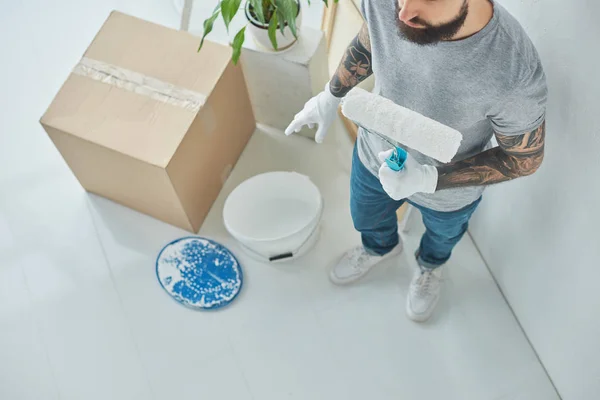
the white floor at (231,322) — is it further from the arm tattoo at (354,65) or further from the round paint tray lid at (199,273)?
the arm tattoo at (354,65)

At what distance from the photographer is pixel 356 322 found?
1.87 m

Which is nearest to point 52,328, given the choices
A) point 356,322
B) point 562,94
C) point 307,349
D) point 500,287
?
point 307,349

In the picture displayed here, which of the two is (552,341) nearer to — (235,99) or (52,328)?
(235,99)

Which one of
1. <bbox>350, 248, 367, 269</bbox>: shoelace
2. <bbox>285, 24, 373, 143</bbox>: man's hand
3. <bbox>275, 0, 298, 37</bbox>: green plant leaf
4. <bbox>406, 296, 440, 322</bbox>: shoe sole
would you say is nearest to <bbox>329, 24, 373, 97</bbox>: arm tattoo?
<bbox>285, 24, 373, 143</bbox>: man's hand

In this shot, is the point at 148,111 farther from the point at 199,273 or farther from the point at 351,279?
the point at 351,279

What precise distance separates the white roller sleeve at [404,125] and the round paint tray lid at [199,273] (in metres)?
0.96

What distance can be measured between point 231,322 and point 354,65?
0.91 meters

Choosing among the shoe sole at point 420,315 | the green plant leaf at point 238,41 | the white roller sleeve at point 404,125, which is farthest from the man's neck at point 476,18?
the shoe sole at point 420,315

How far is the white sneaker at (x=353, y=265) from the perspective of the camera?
1888mm

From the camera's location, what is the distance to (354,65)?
1.32 metres

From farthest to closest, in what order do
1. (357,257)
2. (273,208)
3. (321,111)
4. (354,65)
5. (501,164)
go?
1. (273,208)
2. (357,257)
3. (321,111)
4. (354,65)
5. (501,164)

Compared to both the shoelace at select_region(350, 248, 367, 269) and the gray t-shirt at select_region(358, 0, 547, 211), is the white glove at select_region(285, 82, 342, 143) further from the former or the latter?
the shoelace at select_region(350, 248, 367, 269)

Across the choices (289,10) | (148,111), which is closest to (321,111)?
(289,10)

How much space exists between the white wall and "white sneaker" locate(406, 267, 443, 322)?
0.63ft
